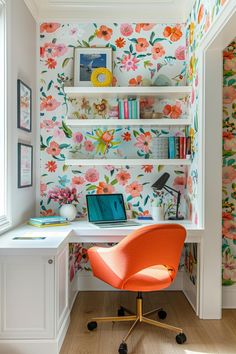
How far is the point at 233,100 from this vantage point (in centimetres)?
309

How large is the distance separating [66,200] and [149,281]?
1265 millimetres

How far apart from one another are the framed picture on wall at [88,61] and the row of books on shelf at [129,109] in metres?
0.42

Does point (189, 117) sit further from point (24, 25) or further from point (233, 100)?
point (24, 25)

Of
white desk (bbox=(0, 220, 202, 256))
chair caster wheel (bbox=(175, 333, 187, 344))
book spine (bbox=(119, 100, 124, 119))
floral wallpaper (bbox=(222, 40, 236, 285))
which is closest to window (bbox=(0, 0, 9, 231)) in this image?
white desk (bbox=(0, 220, 202, 256))

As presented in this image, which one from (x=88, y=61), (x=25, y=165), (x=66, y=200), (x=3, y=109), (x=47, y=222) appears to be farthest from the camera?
(x=88, y=61)

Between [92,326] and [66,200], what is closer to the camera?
[92,326]

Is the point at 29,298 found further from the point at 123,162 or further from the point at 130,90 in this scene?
the point at 130,90

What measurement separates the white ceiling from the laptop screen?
5.74 feet

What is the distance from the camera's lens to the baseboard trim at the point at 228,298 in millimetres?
3107

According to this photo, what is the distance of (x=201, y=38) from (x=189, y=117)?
0.73 metres

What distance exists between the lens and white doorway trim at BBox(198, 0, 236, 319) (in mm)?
2846

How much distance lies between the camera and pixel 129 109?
3.32 m

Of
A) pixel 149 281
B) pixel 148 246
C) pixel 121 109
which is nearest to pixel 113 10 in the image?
pixel 121 109

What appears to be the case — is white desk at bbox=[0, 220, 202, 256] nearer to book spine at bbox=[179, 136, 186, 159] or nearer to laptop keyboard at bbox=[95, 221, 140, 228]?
laptop keyboard at bbox=[95, 221, 140, 228]
